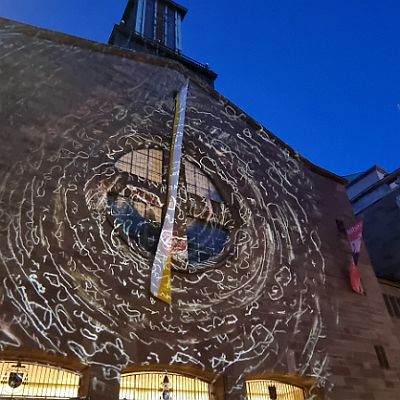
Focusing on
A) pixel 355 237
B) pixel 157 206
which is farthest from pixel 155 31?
pixel 355 237

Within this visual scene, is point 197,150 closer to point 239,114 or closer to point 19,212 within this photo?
point 239,114

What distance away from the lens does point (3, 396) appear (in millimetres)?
6215

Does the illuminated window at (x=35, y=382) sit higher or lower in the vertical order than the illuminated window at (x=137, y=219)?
lower

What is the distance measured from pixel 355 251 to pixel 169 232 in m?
6.44

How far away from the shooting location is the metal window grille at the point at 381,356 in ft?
34.0

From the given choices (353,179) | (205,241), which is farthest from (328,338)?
(353,179)

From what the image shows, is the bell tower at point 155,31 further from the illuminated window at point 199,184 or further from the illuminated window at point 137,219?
the illuminated window at point 137,219

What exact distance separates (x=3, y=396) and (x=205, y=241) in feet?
18.3

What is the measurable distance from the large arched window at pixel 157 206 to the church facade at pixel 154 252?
4 centimetres

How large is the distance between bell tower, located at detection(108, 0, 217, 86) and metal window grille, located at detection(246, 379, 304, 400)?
18.7 m

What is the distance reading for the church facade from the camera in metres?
7.19

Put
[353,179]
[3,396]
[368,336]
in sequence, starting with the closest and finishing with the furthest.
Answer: [3,396]
[368,336]
[353,179]

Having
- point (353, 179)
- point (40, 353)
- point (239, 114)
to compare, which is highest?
point (353, 179)

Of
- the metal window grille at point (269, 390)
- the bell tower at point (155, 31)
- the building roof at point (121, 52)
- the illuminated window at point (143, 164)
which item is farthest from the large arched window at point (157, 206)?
the bell tower at point (155, 31)
